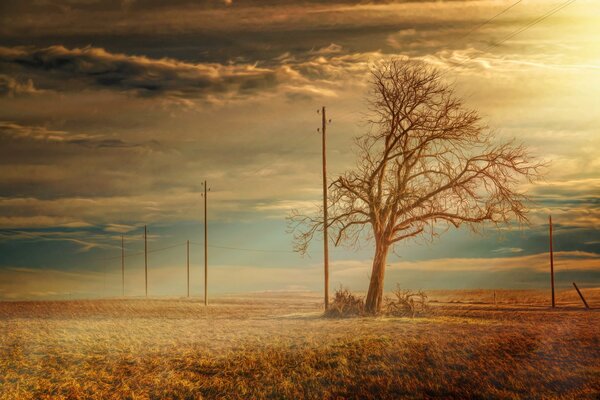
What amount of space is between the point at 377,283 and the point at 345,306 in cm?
260

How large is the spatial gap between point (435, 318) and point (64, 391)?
23708 mm

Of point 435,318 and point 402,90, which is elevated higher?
point 402,90

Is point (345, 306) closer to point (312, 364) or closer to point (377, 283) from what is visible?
point (377, 283)

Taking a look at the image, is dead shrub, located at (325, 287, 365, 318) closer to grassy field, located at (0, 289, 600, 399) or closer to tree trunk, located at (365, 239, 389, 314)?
tree trunk, located at (365, 239, 389, 314)

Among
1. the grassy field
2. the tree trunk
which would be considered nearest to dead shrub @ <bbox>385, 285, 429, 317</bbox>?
the tree trunk

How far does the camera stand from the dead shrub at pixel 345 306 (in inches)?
1496

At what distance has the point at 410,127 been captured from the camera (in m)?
37.1

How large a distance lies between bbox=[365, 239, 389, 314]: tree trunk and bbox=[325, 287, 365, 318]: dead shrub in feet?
2.09

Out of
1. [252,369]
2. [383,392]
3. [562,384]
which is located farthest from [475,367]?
[252,369]

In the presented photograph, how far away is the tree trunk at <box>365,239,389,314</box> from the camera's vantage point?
3766 cm

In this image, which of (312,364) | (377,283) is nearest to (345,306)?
(377,283)

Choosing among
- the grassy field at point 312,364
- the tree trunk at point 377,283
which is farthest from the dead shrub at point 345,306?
the grassy field at point 312,364

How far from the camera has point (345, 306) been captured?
38.6 m

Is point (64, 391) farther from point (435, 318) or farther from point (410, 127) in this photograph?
point (410, 127)
